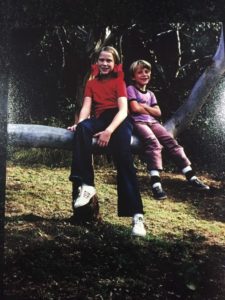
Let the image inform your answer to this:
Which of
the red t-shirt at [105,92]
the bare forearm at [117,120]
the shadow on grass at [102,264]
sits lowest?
the shadow on grass at [102,264]

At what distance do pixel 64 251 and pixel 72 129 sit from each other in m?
0.80

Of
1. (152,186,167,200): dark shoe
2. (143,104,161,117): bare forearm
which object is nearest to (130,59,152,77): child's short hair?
(143,104,161,117): bare forearm

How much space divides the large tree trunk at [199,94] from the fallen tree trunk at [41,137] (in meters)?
0.41

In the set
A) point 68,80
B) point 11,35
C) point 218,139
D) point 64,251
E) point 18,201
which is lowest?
point 64,251

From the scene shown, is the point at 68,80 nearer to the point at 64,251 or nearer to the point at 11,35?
the point at 11,35

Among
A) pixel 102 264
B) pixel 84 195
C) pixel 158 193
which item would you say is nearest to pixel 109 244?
pixel 102 264

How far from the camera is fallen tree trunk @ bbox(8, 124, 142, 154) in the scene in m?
3.02

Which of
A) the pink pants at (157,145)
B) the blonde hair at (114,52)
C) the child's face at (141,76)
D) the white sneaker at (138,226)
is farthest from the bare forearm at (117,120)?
the white sneaker at (138,226)

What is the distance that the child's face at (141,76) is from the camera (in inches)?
124

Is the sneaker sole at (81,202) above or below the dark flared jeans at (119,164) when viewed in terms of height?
below

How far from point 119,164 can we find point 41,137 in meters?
0.54

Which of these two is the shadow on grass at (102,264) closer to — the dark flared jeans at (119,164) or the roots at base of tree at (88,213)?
the roots at base of tree at (88,213)

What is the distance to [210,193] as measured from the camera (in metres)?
3.14

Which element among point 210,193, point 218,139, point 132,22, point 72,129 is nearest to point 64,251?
point 72,129
